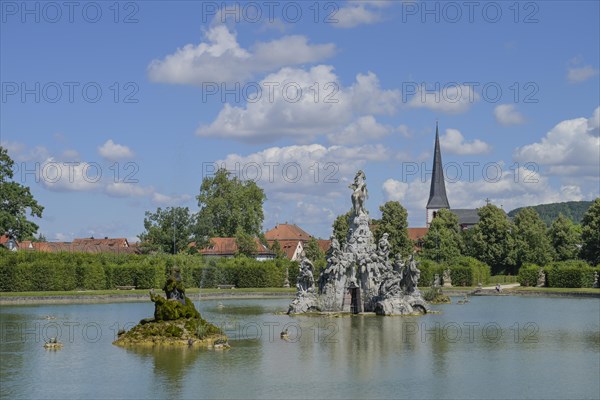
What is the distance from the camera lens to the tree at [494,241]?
12131cm

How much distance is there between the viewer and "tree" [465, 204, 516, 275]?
121 metres

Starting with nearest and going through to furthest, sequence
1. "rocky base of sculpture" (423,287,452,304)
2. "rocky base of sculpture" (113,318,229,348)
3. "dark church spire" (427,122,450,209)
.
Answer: "rocky base of sculpture" (113,318,229,348) → "rocky base of sculpture" (423,287,452,304) → "dark church spire" (427,122,450,209)

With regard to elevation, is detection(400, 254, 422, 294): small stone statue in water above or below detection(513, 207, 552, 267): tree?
below

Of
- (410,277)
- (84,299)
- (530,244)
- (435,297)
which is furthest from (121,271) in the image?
(530,244)

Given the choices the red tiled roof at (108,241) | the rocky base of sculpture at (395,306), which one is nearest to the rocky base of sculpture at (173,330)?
the rocky base of sculpture at (395,306)

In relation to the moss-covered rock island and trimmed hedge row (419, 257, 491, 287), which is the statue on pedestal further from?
the moss-covered rock island

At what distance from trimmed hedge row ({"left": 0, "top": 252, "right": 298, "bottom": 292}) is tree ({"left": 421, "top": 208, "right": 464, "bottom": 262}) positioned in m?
28.1

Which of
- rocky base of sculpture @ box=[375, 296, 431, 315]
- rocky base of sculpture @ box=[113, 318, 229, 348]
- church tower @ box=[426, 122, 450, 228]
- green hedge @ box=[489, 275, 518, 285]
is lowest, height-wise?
rocky base of sculpture @ box=[113, 318, 229, 348]

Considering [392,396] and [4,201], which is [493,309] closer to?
[392,396]

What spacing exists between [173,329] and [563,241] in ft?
302

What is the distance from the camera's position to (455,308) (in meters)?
73.9

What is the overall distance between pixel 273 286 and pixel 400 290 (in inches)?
1594

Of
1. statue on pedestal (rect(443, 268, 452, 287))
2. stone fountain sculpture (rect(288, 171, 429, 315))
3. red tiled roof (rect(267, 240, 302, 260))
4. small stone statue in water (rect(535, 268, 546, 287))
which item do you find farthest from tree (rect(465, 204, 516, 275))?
stone fountain sculpture (rect(288, 171, 429, 315))

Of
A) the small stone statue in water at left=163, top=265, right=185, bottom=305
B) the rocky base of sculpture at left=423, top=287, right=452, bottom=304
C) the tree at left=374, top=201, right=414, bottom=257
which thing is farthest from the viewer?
the tree at left=374, top=201, right=414, bottom=257
